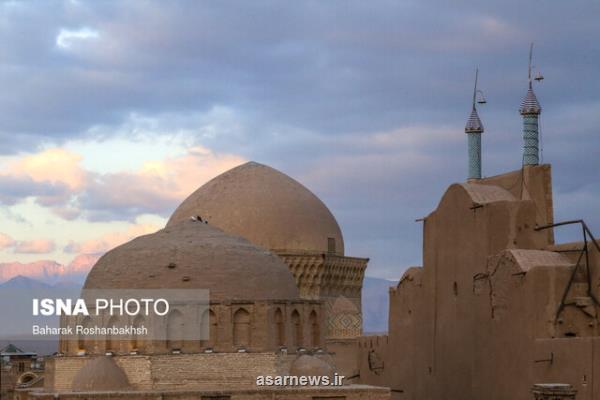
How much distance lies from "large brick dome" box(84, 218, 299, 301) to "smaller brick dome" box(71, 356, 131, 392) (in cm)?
224

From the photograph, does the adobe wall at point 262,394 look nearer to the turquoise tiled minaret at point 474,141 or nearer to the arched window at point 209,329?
the arched window at point 209,329

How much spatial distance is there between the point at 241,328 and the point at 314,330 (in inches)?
85.8

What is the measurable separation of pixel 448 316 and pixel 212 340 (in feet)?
17.9

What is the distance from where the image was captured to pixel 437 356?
105 feet

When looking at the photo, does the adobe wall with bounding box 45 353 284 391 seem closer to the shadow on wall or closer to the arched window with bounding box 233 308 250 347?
the arched window with bounding box 233 308 250 347

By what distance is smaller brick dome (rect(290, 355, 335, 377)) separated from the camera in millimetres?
29109

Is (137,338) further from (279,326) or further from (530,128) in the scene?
(530,128)

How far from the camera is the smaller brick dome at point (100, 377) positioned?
2838 centimetres

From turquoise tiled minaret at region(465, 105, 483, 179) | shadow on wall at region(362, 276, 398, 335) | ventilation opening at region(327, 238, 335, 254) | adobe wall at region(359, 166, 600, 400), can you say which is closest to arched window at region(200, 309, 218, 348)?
adobe wall at region(359, 166, 600, 400)

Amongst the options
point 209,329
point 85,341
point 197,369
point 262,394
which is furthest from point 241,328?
point 85,341

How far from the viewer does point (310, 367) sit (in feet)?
96.0

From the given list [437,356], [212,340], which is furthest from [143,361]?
[437,356]

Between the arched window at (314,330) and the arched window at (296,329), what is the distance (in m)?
0.46

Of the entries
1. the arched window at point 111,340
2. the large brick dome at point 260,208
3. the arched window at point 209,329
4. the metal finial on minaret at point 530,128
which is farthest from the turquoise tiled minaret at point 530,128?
the large brick dome at point 260,208
